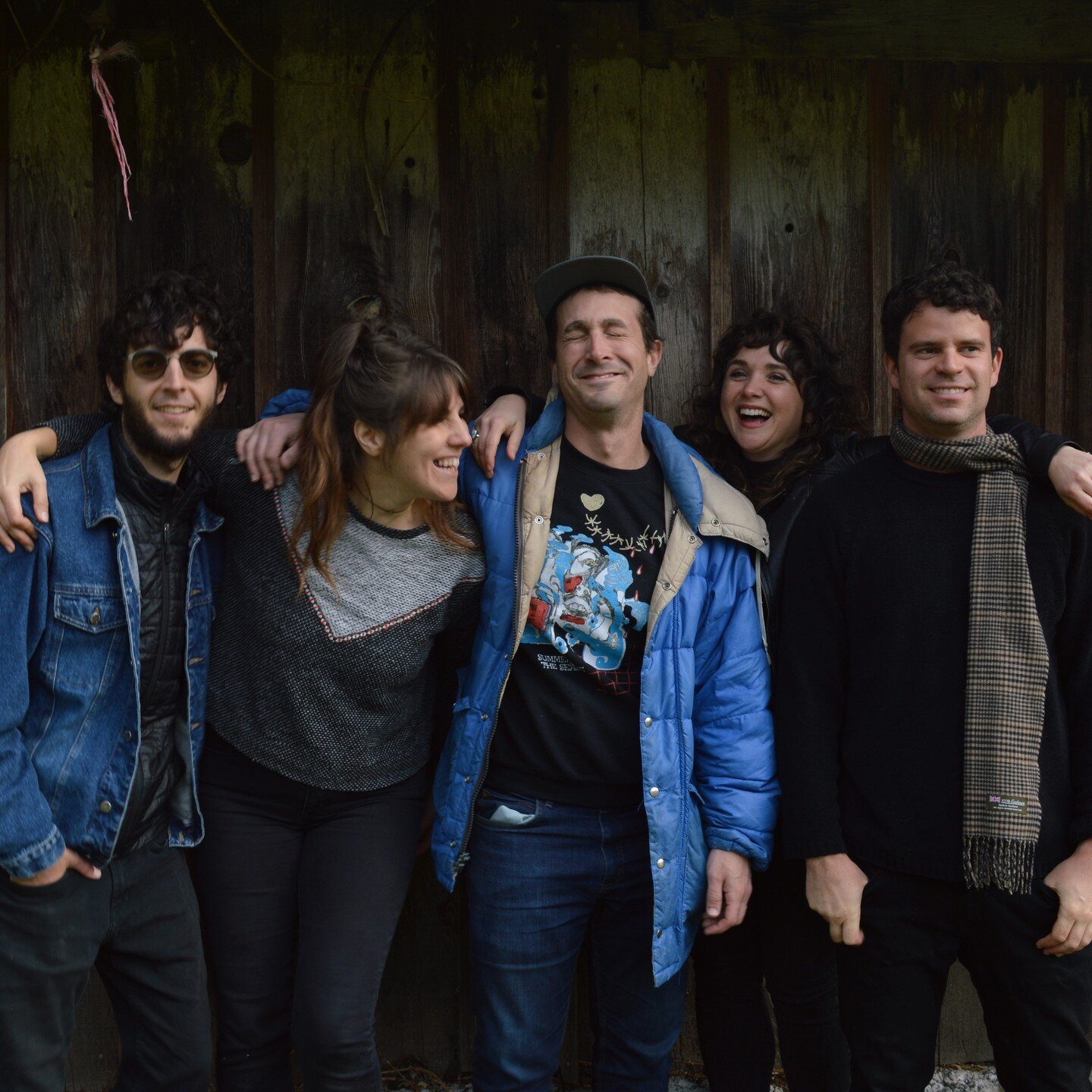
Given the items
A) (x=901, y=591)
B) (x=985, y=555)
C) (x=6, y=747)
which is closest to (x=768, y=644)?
(x=901, y=591)

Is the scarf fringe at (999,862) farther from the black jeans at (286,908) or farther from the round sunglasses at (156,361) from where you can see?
the round sunglasses at (156,361)

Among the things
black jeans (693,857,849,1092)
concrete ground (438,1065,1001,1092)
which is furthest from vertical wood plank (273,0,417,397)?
concrete ground (438,1065,1001,1092)

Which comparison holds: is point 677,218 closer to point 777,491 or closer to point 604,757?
point 777,491

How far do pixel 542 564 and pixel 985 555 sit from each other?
1049 millimetres

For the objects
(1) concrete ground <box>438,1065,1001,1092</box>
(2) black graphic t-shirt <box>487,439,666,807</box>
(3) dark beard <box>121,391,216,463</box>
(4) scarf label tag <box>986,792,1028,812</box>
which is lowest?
(1) concrete ground <box>438,1065,1001,1092</box>

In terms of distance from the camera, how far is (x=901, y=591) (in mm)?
2359

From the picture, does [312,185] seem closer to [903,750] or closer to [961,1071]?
[903,750]

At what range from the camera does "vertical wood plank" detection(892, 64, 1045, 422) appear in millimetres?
3361

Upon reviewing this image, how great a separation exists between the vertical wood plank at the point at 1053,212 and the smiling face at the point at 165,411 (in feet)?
8.89

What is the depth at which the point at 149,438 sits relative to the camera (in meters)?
2.37

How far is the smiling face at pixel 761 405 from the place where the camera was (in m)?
2.94

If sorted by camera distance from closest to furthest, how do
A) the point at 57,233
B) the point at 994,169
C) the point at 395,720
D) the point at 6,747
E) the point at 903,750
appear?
the point at 6,747 → the point at 903,750 → the point at 395,720 → the point at 57,233 → the point at 994,169

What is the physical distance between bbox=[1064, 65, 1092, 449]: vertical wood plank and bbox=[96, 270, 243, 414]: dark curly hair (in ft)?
9.02

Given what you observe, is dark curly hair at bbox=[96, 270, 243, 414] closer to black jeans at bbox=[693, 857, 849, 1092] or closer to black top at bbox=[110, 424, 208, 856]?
black top at bbox=[110, 424, 208, 856]
